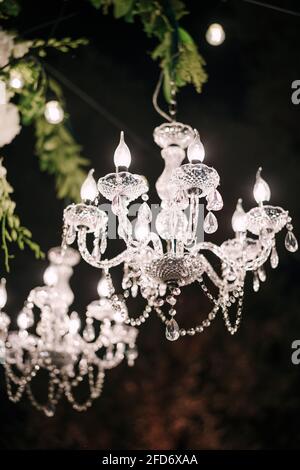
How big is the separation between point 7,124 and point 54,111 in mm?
270

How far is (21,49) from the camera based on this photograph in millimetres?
2889

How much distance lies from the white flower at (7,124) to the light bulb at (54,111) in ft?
0.63

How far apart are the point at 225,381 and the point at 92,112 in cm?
309

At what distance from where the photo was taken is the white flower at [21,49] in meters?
2.87

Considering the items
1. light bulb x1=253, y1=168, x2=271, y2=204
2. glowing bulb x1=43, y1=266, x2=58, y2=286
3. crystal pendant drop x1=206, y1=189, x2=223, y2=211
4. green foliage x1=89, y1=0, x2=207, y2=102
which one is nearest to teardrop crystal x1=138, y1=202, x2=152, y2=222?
crystal pendant drop x1=206, y1=189, x2=223, y2=211

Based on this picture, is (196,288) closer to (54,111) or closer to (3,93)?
(54,111)

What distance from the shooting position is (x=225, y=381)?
6.30m

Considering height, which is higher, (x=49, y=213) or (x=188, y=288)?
(x=49, y=213)

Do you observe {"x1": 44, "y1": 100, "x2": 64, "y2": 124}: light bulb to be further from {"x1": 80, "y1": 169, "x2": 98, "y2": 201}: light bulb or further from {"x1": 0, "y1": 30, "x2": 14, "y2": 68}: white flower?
{"x1": 80, "y1": 169, "x2": 98, "y2": 201}: light bulb

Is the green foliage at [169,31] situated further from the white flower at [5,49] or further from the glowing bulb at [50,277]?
the glowing bulb at [50,277]

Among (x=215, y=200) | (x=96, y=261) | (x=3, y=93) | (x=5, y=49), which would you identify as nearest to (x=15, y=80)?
(x=3, y=93)
